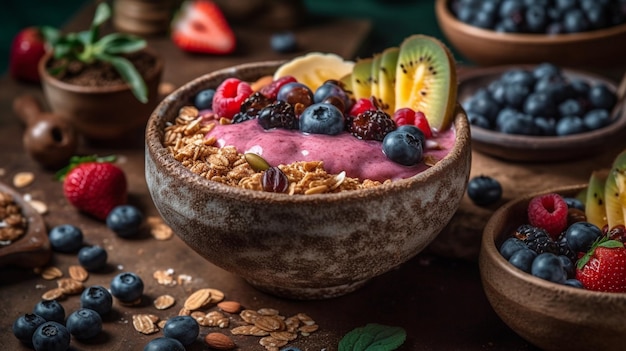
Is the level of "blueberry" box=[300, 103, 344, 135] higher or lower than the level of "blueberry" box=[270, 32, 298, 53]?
higher

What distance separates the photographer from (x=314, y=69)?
1.81m

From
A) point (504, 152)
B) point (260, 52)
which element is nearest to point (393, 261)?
point (504, 152)

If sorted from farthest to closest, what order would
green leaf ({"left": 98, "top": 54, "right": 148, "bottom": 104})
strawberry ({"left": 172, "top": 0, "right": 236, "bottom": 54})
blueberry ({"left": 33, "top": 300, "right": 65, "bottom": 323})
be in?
strawberry ({"left": 172, "top": 0, "right": 236, "bottom": 54}), green leaf ({"left": 98, "top": 54, "right": 148, "bottom": 104}), blueberry ({"left": 33, "top": 300, "right": 65, "bottom": 323})

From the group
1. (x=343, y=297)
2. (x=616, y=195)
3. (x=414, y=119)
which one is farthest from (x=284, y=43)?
(x=616, y=195)

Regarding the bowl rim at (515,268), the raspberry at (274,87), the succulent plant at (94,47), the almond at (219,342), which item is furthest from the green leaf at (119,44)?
the bowl rim at (515,268)

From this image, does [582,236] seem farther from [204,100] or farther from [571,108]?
[204,100]

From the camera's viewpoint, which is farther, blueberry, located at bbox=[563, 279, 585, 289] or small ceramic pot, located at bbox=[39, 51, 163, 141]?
small ceramic pot, located at bbox=[39, 51, 163, 141]

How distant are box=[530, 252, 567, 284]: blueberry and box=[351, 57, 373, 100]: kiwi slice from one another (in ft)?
1.78

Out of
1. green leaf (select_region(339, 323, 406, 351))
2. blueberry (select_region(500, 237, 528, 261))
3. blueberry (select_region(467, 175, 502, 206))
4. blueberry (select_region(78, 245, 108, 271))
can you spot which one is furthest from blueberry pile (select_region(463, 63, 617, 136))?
blueberry (select_region(78, 245, 108, 271))

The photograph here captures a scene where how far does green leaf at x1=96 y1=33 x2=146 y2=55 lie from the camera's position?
2.21 meters

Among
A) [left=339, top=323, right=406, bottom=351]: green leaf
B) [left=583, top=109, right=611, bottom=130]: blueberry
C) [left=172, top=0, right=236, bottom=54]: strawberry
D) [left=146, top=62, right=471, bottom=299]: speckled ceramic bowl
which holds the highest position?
[left=146, top=62, right=471, bottom=299]: speckled ceramic bowl

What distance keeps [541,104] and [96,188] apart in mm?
1030

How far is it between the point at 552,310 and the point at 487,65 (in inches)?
46.5

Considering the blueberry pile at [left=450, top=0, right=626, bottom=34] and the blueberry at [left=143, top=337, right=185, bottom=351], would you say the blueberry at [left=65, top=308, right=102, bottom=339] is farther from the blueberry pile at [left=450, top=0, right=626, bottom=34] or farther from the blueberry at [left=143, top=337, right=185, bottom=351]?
the blueberry pile at [left=450, top=0, right=626, bottom=34]
